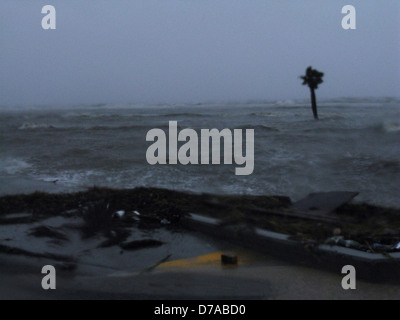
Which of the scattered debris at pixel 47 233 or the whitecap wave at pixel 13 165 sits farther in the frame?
the whitecap wave at pixel 13 165

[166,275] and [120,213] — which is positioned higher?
[120,213]

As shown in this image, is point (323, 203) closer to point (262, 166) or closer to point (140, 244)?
point (140, 244)

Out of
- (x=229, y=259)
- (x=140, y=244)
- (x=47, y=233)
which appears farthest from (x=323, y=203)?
(x=47, y=233)

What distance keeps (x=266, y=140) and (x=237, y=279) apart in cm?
1128

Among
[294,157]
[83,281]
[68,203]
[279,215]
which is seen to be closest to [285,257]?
[279,215]

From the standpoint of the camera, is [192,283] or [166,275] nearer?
[192,283]

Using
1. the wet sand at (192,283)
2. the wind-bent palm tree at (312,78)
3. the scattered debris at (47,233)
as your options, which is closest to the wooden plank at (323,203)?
the wet sand at (192,283)

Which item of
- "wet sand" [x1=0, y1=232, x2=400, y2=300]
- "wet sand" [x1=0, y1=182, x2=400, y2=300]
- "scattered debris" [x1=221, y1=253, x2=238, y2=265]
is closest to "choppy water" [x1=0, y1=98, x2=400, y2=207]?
"wet sand" [x1=0, y1=182, x2=400, y2=300]

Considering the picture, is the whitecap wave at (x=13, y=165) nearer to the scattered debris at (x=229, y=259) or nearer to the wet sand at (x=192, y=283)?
the wet sand at (x=192, y=283)

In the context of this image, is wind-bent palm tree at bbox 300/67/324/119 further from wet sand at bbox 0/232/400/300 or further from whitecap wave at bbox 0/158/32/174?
wet sand at bbox 0/232/400/300

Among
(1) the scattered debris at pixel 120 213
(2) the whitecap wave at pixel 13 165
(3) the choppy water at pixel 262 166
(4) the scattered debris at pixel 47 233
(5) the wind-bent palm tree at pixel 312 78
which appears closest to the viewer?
(4) the scattered debris at pixel 47 233

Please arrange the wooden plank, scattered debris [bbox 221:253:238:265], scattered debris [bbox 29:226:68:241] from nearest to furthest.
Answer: scattered debris [bbox 221:253:238:265] → scattered debris [bbox 29:226:68:241] → the wooden plank
